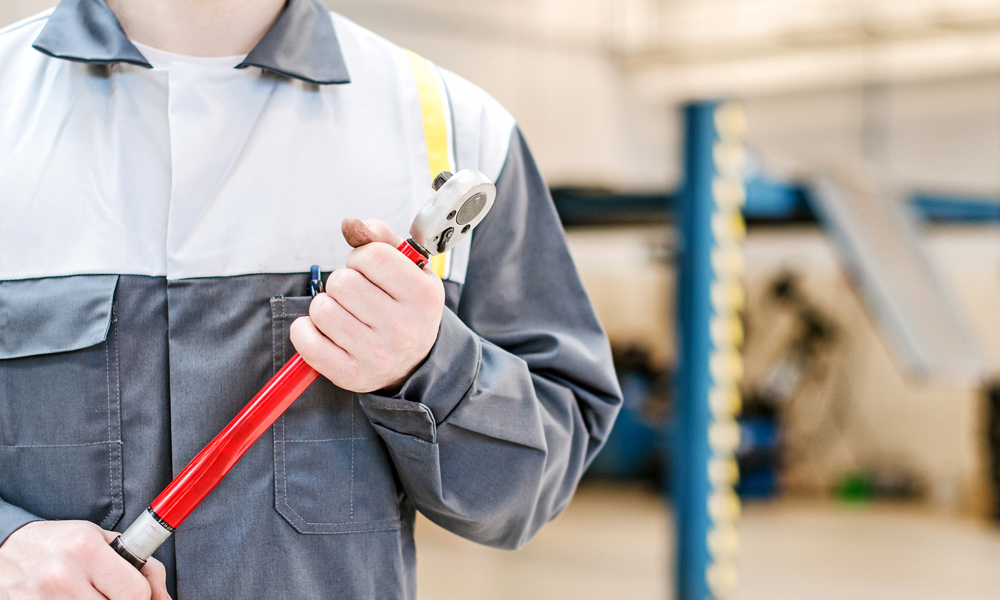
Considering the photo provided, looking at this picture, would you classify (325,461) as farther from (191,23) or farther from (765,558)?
(765,558)

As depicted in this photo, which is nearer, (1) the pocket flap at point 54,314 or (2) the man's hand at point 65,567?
(2) the man's hand at point 65,567

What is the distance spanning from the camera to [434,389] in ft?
3.24

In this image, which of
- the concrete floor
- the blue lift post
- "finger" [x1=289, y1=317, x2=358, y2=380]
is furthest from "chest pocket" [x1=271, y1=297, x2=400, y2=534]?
the concrete floor

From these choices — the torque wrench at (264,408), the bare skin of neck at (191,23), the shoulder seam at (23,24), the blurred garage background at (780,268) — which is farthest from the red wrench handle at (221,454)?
the blurred garage background at (780,268)

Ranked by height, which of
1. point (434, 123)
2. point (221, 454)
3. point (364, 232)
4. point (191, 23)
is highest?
point (191, 23)

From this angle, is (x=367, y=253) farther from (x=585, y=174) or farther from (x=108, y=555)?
(x=585, y=174)

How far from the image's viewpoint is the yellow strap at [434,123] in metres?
1.11

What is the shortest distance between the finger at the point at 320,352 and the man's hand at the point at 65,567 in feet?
0.81

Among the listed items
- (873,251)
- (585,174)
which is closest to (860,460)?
(585,174)

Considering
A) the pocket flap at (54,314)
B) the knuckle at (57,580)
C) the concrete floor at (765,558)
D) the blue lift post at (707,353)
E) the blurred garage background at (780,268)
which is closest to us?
the knuckle at (57,580)

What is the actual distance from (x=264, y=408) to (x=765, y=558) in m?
5.74

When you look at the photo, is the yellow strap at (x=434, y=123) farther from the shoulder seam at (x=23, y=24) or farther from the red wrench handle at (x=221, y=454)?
the shoulder seam at (x=23, y=24)

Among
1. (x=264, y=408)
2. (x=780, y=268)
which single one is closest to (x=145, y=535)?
(x=264, y=408)

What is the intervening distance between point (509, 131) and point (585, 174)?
28.8 ft
